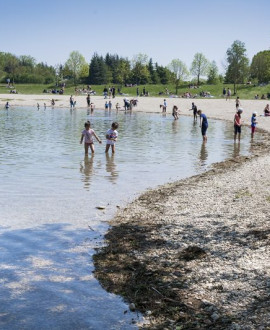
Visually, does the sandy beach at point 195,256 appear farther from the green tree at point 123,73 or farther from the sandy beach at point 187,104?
the green tree at point 123,73

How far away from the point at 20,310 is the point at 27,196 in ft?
24.7

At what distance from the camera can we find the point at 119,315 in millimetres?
6297

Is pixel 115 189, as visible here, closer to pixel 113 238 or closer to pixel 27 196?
pixel 27 196

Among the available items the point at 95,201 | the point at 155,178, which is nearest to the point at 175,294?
Result: the point at 95,201

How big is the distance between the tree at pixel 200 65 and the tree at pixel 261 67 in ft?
71.4

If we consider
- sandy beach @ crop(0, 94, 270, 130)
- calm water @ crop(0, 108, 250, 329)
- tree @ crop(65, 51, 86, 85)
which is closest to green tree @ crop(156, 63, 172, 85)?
tree @ crop(65, 51, 86, 85)

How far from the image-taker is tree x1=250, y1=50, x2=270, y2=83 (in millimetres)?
104350

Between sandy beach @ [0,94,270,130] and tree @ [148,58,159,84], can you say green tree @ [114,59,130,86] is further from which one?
sandy beach @ [0,94,270,130]

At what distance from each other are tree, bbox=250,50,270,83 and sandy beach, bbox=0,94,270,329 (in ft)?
315

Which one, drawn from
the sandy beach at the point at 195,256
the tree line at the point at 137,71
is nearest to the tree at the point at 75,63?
the tree line at the point at 137,71

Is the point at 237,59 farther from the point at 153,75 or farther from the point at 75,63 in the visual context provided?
the point at 75,63

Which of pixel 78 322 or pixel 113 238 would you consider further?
pixel 113 238

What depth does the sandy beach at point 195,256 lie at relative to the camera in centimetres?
619

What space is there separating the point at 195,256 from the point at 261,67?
111 metres
